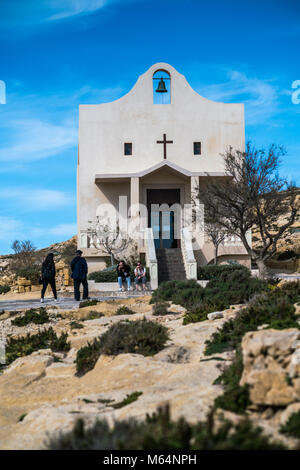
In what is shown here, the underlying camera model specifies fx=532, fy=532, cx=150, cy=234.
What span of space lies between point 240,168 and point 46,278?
977 cm

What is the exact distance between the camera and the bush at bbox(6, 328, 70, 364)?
33.3ft

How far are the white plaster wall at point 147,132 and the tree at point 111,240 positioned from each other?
117 cm

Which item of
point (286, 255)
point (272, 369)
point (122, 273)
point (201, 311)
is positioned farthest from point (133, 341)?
point (286, 255)

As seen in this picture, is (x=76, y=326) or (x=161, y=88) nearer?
(x=76, y=326)

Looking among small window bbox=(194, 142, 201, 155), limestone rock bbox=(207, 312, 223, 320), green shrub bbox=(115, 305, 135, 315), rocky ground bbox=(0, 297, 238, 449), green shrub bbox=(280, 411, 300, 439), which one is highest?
small window bbox=(194, 142, 201, 155)

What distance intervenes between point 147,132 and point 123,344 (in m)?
20.9

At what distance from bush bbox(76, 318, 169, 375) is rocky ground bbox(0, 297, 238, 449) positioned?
0.18m

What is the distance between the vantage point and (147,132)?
1109 inches

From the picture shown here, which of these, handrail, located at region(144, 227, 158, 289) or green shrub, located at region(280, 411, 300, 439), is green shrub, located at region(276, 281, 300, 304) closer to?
green shrub, located at region(280, 411, 300, 439)

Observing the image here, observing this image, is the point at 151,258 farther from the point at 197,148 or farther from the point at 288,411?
the point at 288,411

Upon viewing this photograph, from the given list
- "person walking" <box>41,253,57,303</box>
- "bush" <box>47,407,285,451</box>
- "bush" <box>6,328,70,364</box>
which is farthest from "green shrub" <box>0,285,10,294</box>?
"bush" <box>47,407,285,451</box>

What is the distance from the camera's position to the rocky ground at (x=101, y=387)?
5.43m

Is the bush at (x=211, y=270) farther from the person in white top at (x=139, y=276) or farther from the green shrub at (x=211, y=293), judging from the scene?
the green shrub at (x=211, y=293)

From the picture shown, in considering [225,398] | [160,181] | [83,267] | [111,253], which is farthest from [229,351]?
[160,181]
